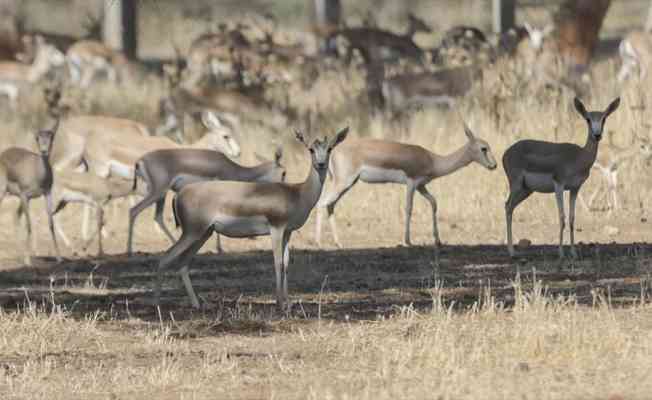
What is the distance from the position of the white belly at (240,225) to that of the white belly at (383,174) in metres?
4.56

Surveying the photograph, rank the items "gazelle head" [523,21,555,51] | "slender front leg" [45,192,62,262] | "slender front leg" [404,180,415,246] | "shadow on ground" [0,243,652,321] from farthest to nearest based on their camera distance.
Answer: "gazelle head" [523,21,555,51]
"slender front leg" [404,180,415,246]
"slender front leg" [45,192,62,262]
"shadow on ground" [0,243,652,321]

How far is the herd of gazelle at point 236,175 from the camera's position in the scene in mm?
9617

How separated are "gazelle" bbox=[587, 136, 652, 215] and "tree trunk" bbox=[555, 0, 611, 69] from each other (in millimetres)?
5388

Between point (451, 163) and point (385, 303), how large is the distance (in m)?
4.57

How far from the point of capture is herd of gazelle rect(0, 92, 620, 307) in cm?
962

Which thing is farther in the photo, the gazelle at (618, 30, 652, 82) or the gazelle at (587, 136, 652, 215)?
the gazelle at (618, 30, 652, 82)

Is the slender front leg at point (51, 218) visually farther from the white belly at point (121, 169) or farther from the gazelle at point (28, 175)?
the white belly at point (121, 169)

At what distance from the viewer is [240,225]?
31.4 ft

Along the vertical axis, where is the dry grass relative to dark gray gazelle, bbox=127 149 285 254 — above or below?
below

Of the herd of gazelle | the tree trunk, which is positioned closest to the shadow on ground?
the herd of gazelle

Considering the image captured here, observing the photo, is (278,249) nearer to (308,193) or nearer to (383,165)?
(308,193)

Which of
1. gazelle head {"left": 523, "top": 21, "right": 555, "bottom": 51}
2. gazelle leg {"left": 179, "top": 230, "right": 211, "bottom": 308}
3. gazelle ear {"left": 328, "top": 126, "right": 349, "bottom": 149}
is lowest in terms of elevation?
gazelle leg {"left": 179, "top": 230, "right": 211, "bottom": 308}

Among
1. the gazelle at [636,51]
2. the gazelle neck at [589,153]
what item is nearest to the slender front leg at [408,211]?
the gazelle neck at [589,153]

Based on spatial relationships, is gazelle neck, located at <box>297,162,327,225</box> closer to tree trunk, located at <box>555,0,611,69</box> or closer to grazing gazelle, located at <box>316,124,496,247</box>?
grazing gazelle, located at <box>316,124,496,247</box>
